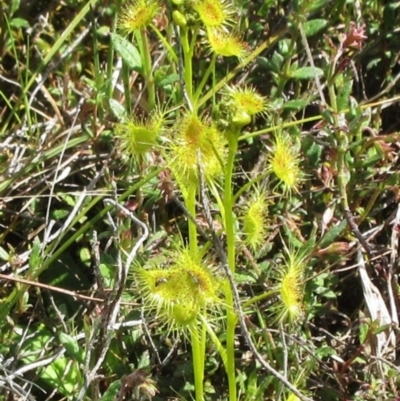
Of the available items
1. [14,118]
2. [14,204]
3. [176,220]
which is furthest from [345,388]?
[14,118]

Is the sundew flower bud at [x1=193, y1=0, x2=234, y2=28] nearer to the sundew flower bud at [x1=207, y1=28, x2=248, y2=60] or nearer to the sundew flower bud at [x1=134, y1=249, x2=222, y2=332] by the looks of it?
the sundew flower bud at [x1=207, y1=28, x2=248, y2=60]

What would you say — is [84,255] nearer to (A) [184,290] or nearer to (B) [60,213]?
(B) [60,213]

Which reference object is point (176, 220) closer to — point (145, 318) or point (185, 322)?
point (145, 318)

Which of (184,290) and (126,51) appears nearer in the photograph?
(184,290)

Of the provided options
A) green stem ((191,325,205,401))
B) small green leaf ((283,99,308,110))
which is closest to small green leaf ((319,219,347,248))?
small green leaf ((283,99,308,110))

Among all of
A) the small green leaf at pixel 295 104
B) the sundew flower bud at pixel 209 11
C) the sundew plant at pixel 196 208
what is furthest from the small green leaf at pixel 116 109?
the sundew flower bud at pixel 209 11

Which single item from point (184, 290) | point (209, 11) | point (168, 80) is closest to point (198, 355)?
point (184, 290)
